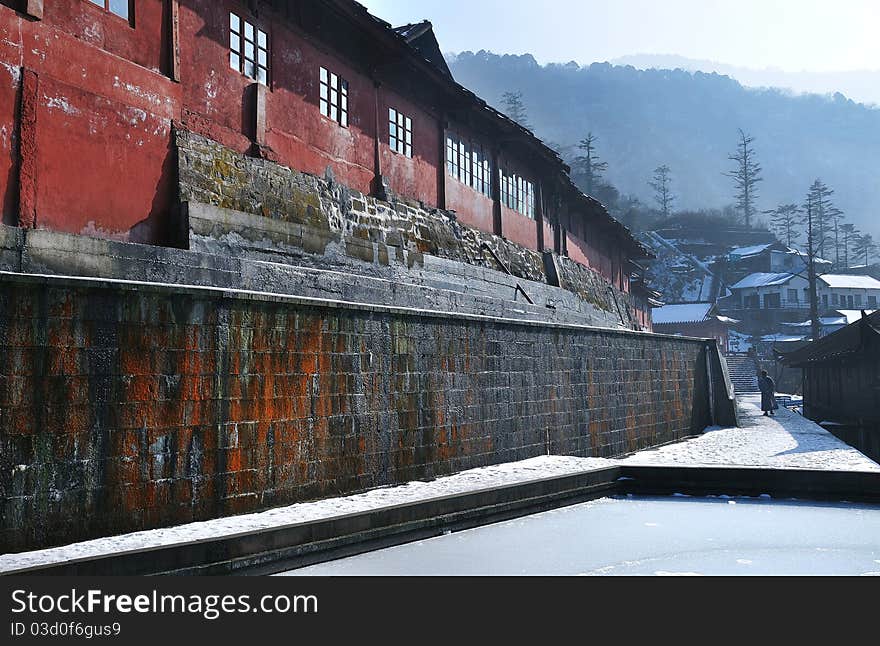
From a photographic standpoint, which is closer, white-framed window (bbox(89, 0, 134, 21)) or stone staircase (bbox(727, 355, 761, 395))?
white-framed window (bbox(89, 0, 134, 21))

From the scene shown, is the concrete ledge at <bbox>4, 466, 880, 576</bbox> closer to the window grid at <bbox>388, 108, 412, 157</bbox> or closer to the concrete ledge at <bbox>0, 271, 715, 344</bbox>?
the concrete ledge at <bbox>0, 271, 715, 344</bbox>

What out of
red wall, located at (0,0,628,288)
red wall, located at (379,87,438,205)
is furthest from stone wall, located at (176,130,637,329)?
red wall, located at (379,87,438,205)

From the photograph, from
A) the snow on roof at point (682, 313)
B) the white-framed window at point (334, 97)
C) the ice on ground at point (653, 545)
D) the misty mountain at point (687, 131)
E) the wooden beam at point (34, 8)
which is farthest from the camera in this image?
the misty mountain at point (687, 131)

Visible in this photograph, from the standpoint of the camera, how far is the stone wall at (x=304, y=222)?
10.3m

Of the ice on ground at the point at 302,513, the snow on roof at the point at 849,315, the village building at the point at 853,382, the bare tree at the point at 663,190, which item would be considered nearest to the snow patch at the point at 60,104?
the ice on ground at the point at 302,513

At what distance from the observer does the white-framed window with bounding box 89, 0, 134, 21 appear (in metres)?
9.18

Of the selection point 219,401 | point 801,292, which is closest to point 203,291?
point 219,401

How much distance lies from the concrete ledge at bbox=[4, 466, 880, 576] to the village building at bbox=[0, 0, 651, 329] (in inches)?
185

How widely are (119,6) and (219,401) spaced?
580 centimetres

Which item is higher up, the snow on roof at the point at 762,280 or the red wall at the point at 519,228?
the snow on roof at the point at 762,280

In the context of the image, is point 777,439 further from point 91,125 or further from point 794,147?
point 794,147

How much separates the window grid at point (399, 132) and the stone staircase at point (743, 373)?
34304 millimetres

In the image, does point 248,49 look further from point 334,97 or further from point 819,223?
point 819,223

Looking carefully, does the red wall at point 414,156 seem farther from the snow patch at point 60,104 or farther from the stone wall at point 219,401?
the snow patch at point 60,104
